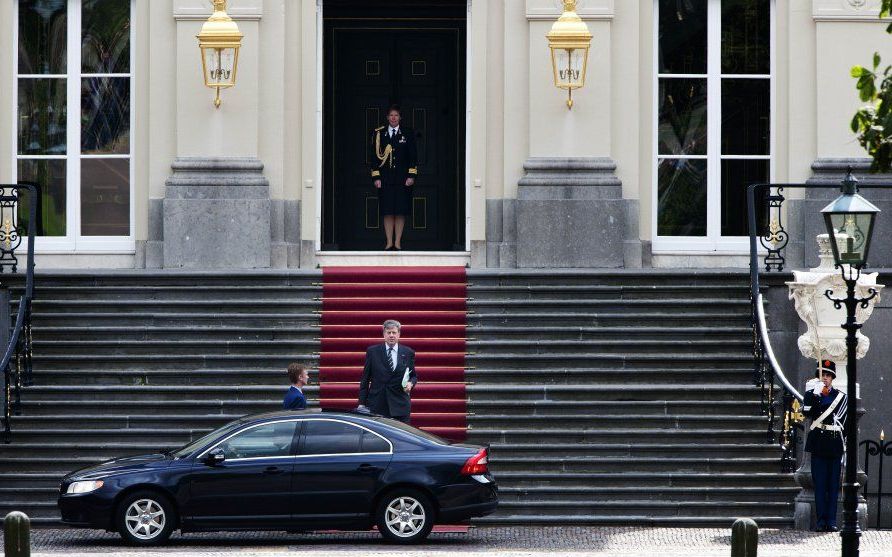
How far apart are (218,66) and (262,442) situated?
781 cm

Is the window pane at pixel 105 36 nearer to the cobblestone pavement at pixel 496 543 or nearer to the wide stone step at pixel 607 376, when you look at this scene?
the wide stone step at pixel 607 376

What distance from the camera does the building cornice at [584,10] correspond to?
79.9 feet

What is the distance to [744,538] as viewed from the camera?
45.2 feet

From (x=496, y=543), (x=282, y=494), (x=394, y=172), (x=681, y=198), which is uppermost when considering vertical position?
(x=394, y=172)

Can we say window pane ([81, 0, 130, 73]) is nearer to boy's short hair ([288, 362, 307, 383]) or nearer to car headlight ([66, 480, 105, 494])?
boy's short hair ([288, 362, 307, 383])

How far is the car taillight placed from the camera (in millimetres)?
17500

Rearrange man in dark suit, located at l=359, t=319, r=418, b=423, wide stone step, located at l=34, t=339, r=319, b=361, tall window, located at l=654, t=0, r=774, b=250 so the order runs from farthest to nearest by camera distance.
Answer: tall window, located at l=654, t=0, r=774, b=250 < wide stone step, located at l=34, t=339, r=319, b=361 < man in dark suit, located at l=359, t=319, r=418, b=423

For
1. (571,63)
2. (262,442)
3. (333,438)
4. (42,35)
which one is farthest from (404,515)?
(42,35)

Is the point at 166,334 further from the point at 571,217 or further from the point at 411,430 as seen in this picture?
the point at 571,217

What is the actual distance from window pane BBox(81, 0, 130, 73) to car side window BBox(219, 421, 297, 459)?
8.92 meters

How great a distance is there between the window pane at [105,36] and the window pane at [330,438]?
357 inches

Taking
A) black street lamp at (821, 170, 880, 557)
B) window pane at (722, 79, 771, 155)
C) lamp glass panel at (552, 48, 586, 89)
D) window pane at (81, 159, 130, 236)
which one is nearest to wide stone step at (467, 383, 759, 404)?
lamp glass panel at (552, 48, 586, 89)

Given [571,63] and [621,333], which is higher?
[571,63]

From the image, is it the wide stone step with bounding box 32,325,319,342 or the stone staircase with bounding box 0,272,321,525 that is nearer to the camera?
the stone staircase with bounding box 0,272,321,525
